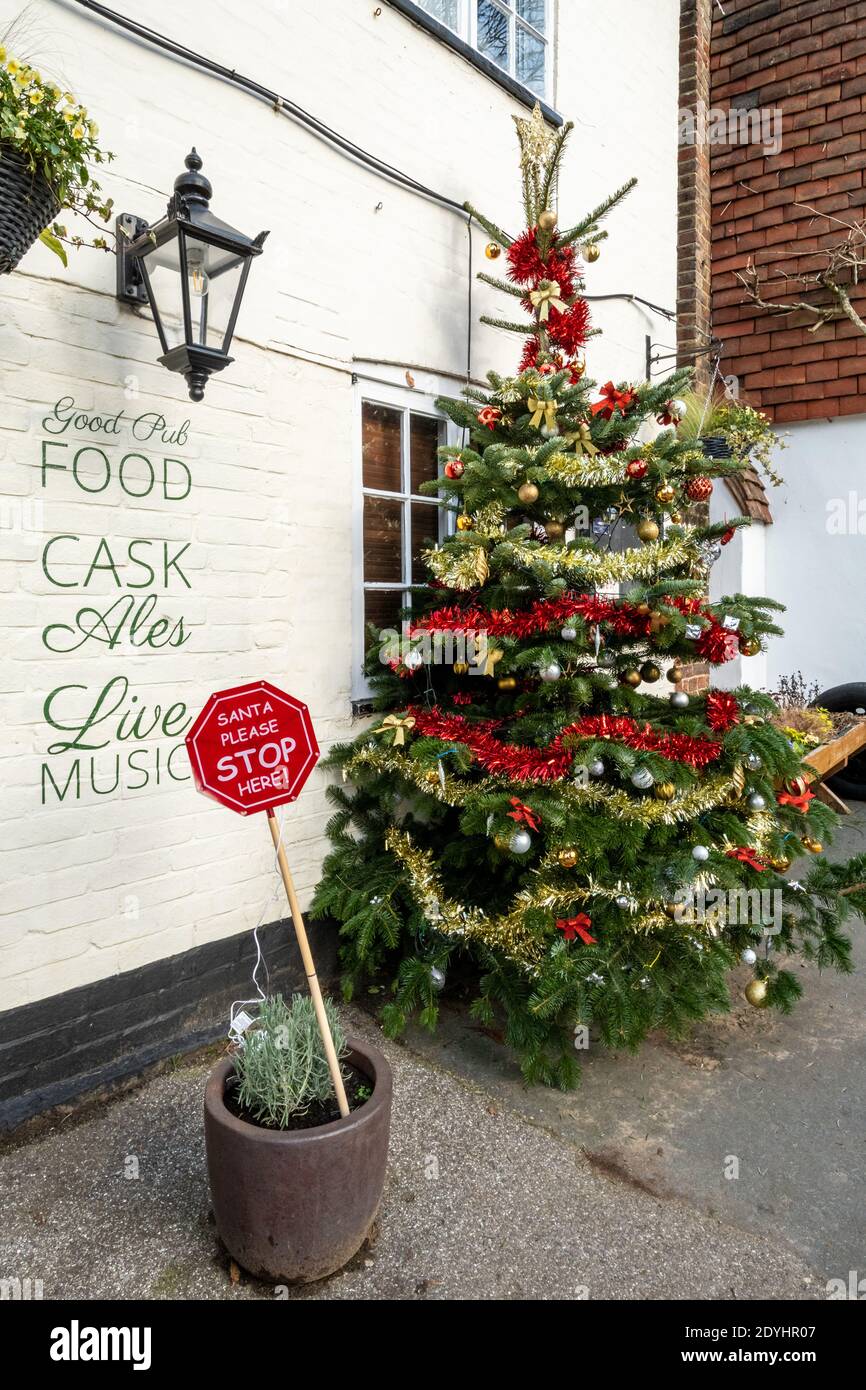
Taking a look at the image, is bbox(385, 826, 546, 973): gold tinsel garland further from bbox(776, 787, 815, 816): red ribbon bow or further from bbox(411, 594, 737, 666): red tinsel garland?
bbox(776, 787, 815, 816): red ribbon bow

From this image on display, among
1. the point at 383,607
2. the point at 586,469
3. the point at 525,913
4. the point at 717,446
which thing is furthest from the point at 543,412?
the point at 717,446

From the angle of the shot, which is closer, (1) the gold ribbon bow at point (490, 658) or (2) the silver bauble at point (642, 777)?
(2) the silver bauble at point (642, 777)

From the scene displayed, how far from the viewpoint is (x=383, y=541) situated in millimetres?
4094

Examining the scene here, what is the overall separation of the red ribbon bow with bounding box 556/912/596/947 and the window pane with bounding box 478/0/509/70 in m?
4.32

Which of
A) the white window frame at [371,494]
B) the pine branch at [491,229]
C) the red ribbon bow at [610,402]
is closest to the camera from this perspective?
the red ribbon bow at [610,402]

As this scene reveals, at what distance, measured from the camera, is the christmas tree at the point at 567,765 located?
121 inches

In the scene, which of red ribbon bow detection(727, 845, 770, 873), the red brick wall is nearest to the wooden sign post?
red ribbon bow detection(727, 845, 770, 873)

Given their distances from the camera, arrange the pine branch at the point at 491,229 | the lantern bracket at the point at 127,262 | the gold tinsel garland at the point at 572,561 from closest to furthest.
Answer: the lantern bracket at the point at 127,262 < the gold tinsel garland at the point at 572,561 < the pine branch at the point at 491,229

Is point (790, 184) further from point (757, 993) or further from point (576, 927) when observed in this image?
point (576, 927)

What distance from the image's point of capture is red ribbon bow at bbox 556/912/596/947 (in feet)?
9.95

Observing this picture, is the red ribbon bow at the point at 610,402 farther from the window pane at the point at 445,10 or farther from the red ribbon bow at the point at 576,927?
the window pane at the point at 445,10

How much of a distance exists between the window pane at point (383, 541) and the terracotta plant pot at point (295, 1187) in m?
2.40

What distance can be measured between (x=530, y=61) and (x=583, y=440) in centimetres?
282

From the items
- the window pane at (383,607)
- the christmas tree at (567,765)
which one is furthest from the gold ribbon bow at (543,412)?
the window pane at (383,607)
